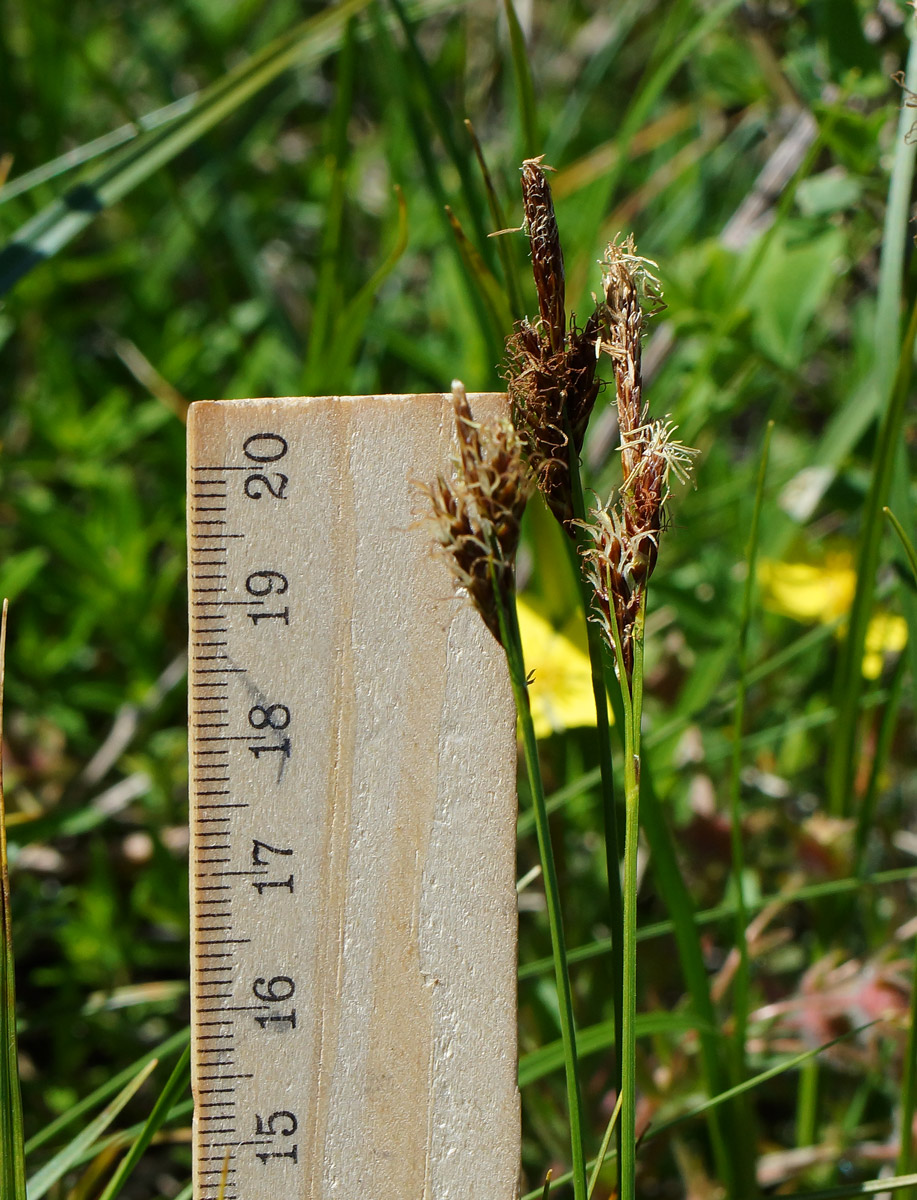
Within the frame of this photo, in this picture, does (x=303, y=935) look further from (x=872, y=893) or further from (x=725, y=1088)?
(x=872, y=893)

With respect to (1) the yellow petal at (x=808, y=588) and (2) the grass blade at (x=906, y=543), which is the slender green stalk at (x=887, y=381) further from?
(1) the yellow petal at (x=808, y=588)

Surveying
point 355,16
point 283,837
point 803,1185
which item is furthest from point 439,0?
point 803,1185

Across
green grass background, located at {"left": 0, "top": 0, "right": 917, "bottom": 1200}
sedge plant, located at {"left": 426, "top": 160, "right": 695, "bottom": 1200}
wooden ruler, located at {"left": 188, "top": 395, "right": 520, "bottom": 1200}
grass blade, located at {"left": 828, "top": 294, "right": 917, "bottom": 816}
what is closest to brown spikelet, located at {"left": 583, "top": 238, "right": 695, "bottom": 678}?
sedge plant, located at {"left": 426, "top": 160, "right": 695, "bottom": 1200}

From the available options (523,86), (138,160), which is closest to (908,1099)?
(523,86)

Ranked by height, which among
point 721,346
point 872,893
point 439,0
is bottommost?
point 872,893

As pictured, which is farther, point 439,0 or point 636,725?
point 439,0

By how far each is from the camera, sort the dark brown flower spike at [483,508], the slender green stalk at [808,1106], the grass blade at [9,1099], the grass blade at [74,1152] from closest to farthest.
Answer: the dark brown flower spike at [483,508]
the grass blade at [9,1099]
the grass blade at [74,1152]
the slender green stalk at [808,1106]

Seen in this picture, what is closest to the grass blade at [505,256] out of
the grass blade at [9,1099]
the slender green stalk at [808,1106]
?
the grass blade at [9,1099]
